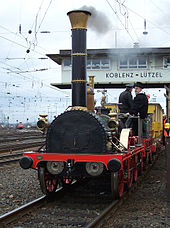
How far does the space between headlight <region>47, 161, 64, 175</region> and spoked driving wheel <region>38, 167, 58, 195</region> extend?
0.19 meters

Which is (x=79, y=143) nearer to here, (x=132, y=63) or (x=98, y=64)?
(x=132, y=63)

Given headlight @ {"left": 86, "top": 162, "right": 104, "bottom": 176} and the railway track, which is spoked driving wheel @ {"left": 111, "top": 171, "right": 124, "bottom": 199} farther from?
headlight @ {"left": 86, "top": 162, "right": 104, "bottom": 176}

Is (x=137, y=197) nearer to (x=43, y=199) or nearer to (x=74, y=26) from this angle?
(x=43, y=199)

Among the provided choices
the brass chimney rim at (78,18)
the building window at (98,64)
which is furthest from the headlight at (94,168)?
the building window at (98,64)

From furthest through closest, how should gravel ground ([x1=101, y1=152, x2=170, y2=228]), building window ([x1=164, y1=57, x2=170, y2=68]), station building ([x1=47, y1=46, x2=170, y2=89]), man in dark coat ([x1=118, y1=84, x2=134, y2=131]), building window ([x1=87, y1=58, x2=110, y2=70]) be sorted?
building window ([x1=87, y1=58, x2=110, y2=70]) → building window ([x1=164, y1=57, x2=170, y2=68]) → station building ([x1=47, y1=46, x2=170, y2=89]) → man in dark coat ([x1=118, y1=84, x2=134, y2=131]) → gravel ground ([x1=101, y1=152, x2=170, y2=228])

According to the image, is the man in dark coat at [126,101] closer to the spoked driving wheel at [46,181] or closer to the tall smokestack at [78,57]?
the tall smokestack at [78,57]

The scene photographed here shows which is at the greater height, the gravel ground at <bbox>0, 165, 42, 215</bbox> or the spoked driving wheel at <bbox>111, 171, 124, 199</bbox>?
the spoked driving wheel at <bbox>111, 171, 124, 199</bbox>

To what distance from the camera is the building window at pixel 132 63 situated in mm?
27359

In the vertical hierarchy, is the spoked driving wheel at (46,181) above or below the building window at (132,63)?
below

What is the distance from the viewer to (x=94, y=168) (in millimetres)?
5863

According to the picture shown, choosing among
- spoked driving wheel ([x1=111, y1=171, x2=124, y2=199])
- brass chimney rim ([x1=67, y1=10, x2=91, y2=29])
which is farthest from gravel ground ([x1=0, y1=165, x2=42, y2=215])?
brass chimney rim ([x1=67, y1=10, x2=91, y2=29])

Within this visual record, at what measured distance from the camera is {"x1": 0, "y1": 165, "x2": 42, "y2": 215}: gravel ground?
6.07 metres

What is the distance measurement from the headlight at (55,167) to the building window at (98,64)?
22.2 m

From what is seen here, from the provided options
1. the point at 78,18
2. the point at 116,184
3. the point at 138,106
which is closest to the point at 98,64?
the point at 138,106
